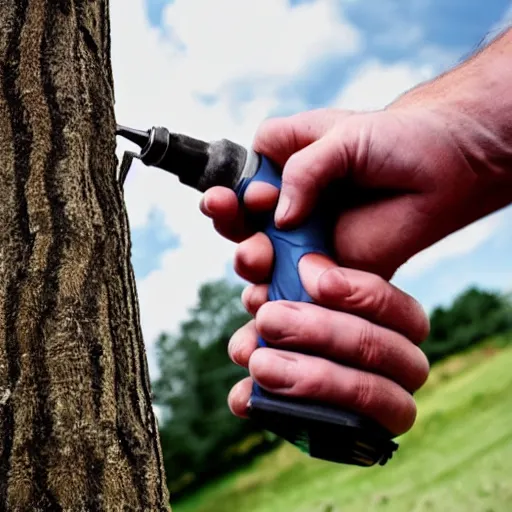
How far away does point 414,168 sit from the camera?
104 cm

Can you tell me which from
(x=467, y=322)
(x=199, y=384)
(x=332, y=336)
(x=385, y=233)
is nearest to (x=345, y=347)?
(x=332, y=336)

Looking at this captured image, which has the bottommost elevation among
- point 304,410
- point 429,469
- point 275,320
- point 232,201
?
point 429,469

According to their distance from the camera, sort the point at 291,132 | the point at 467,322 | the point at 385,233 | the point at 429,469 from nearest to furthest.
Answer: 1. the point at 385,233
2. the point at 291,132
3. the point at 429,469
4. the point at 467,322

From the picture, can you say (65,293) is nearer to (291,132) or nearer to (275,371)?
(275,371)

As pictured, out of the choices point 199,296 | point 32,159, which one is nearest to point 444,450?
point 199,296

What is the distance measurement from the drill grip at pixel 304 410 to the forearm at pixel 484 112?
9.2 inches

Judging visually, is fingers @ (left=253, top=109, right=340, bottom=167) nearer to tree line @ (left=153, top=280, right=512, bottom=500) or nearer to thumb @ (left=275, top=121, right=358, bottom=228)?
thumb @ (left=275, top=121, right=358, bottom=228)

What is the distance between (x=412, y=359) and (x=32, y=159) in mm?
600

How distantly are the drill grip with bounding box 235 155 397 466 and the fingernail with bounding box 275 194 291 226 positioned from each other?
0.09ft

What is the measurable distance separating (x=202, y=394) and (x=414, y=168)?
5.34 metres

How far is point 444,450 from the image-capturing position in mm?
6047

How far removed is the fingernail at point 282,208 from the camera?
1.09 m

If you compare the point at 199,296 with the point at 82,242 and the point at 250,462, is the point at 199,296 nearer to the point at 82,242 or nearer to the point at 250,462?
the point at 250,462

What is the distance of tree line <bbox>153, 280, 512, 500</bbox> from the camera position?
20.1 ft
